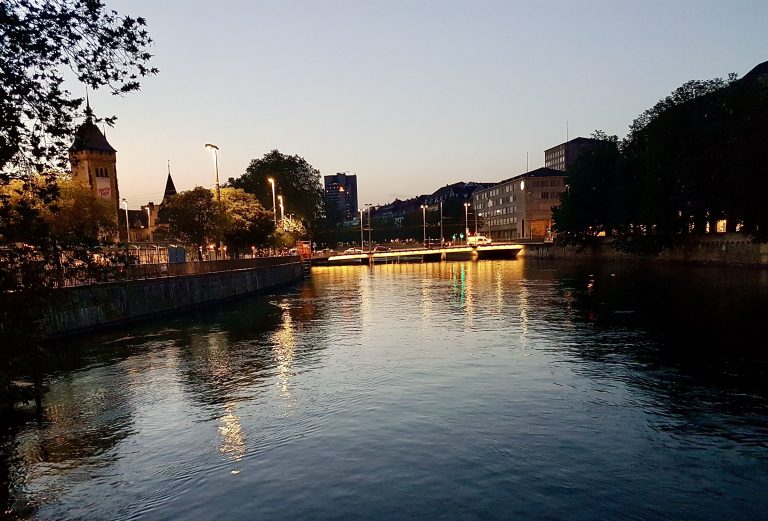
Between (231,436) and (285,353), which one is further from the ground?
(231,436)

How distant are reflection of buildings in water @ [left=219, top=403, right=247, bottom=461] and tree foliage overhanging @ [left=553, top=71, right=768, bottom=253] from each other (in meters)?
60.8

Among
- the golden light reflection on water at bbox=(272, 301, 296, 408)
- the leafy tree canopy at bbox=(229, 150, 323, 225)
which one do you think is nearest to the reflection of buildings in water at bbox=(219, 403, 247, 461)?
the golden light reflection on water at bbox=(272, 301, 296, 408)

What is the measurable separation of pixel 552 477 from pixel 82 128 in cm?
1100

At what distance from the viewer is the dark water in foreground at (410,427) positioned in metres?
9.67

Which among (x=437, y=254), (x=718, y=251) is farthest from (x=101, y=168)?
(x=718, y=251)

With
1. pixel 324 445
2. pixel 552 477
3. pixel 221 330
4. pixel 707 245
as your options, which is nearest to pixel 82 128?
pixel 324 445

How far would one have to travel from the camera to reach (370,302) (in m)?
44.8

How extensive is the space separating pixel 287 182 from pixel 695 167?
8036 centimetres

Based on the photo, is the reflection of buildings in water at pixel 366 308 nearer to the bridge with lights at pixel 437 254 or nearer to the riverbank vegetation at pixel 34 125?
the riverbank vegetation at pixel 34 125

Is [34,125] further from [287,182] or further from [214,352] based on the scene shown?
[287,182]

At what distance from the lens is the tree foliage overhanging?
2298 inches

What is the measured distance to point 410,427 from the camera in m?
13.4

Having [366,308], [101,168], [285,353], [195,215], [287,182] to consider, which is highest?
[101,168]

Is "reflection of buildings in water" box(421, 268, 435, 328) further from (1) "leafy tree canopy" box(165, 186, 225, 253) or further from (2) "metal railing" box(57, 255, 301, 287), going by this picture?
(1) "leafy tree canopy" box(165, 186, 225, 253)
